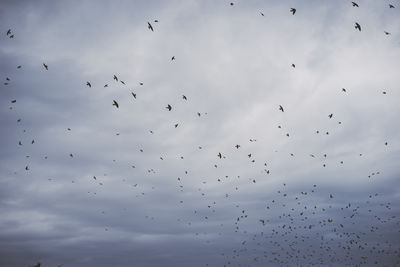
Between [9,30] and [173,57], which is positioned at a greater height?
[9,30]

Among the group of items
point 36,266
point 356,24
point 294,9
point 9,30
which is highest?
point 9,30

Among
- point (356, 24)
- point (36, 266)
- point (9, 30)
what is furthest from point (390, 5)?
point (9, 30)

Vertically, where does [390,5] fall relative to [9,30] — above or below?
below

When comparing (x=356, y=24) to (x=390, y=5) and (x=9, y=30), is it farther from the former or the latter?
(x=9, y=30)

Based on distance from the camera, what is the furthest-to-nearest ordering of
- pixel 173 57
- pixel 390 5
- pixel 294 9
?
1. pixel 173 57
2. pixel 390 5
3. pixel 294 9

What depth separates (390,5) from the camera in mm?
20656

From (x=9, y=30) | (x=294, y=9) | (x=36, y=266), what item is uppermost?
(x=9, y=30)

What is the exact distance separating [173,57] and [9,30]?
44.3 ft

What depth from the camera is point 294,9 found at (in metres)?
19.0

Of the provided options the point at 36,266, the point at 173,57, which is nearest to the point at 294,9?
the point at 173,57

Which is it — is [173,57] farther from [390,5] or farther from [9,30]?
[390,5]

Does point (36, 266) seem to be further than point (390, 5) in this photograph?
No

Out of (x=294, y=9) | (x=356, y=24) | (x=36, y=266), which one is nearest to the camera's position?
(x=36, y=266)

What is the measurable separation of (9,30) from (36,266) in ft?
73.2
